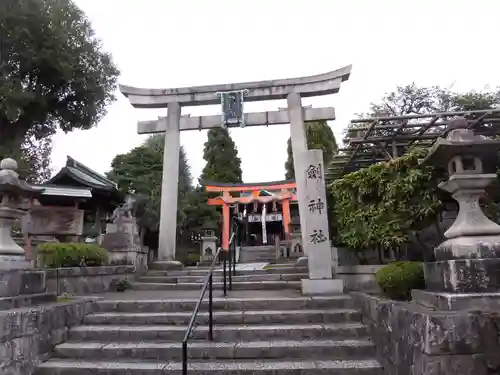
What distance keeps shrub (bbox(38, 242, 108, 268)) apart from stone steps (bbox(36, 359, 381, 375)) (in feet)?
9.81

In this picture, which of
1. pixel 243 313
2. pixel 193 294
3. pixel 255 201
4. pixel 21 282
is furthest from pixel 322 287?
pixel 255 201

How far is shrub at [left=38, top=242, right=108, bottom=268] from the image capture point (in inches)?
278

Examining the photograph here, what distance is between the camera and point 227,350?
4480mm

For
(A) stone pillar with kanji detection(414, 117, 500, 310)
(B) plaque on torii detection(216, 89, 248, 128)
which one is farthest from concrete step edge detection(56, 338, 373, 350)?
(B) plaque on torii detection(216, 89, 248, 128)

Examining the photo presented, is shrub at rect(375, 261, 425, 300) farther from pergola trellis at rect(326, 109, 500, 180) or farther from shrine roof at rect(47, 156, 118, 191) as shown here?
shrine roof at rect(47, 156, 118, 191)

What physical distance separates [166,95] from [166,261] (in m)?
5.05

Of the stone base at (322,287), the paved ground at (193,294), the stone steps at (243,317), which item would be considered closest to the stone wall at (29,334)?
the stone steps at (243,317)

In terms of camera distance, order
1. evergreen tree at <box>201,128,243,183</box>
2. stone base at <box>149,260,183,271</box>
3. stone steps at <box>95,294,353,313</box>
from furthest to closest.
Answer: evergreen tree at <box>201,128,243,183</box> < stone base at <box>149,260,183,271</box> < stone steps at <box>95,294,353,313</box>

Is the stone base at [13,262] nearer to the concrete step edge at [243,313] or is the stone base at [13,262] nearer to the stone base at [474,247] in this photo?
the concrete step edge at [243,313]

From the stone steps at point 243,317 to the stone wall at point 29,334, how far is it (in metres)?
0.64

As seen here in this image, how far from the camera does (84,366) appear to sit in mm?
4273

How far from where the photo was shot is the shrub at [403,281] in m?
4.55

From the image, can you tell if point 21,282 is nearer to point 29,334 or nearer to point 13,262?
point 13,262

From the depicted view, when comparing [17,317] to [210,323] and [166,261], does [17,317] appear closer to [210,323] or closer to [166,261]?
[210,323]
